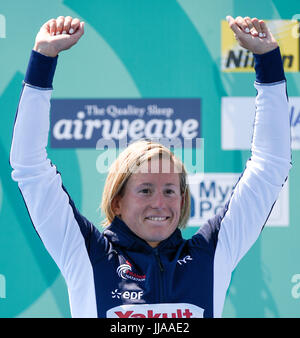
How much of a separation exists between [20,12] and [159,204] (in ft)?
4.22

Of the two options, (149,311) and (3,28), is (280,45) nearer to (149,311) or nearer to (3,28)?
(3,28)

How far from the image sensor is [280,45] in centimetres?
219

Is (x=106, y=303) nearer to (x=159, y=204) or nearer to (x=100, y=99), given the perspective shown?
(x=159, y=204)

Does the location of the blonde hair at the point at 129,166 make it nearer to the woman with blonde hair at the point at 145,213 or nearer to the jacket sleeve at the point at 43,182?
the woman with blonde hair at the point at 145,213

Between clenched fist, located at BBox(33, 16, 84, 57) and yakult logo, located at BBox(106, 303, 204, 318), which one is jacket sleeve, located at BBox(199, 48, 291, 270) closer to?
yakult logo, located at BBox(106, 303, 204, 318)

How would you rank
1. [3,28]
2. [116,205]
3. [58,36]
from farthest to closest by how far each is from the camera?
[3,28]
[116,205]
[58,36]

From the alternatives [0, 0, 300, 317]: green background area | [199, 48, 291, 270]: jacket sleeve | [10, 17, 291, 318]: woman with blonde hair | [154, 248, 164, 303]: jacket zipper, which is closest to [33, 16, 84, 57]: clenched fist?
[10, 17, 291, 318]: woman with blonde hair

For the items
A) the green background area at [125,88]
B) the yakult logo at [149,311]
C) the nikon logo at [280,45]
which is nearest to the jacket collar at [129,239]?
the yakult logo at [149,311]

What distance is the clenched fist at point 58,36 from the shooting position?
1.15m

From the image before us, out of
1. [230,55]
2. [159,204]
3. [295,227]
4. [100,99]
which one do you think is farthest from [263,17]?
[159,204]

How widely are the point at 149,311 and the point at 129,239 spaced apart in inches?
7.4

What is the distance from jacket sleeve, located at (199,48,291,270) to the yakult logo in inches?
6.0

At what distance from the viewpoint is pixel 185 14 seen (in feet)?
7.09

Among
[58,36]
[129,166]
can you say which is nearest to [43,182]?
[129,166]
